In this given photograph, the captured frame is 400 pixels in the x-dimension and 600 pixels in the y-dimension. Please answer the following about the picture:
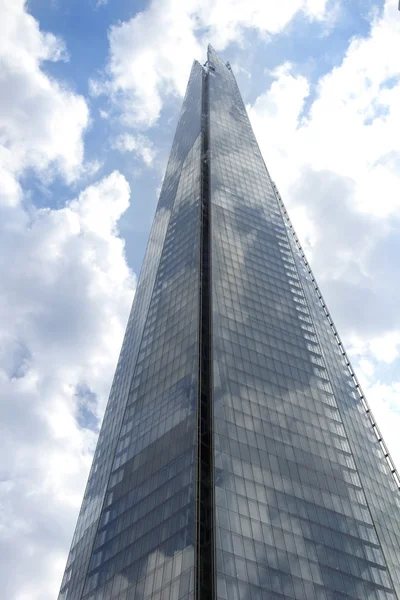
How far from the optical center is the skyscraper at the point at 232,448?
58.2 m

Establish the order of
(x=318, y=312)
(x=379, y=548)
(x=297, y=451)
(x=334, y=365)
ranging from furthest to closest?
(x=318, y=312), (x=334, y=365), (x=297, y=451), (x=379, y=548)

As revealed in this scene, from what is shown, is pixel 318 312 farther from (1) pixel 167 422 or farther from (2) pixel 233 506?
(2) pixel 233 506

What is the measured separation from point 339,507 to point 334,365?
33843 millimetres

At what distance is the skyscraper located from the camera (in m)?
58.2

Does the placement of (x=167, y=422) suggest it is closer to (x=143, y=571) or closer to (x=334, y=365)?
(x=143, y=571)

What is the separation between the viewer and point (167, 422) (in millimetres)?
73750

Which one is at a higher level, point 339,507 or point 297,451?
point 297,451

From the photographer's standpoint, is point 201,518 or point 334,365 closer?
point 201,518

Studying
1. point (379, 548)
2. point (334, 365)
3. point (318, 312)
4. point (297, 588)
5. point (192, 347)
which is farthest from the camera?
point (318, 312)

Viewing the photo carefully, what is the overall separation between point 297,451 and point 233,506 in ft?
50.4

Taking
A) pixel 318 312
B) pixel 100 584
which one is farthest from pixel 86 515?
pixel 318 312

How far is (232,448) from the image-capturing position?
67688 mm

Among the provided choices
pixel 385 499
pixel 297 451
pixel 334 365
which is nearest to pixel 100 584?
pixel 297 451

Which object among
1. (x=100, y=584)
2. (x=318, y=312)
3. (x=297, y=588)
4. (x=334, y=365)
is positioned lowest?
(x=297, y=588)
